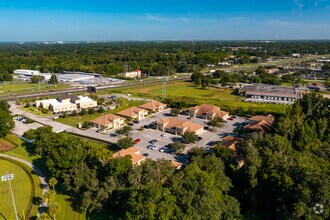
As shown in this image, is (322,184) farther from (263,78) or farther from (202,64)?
(202,64)

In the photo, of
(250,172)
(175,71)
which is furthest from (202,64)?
(250,172)

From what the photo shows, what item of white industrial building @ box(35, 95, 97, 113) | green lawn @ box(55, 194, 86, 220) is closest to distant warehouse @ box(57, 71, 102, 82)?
white industrial building @ box(35, 95, 97, 113)

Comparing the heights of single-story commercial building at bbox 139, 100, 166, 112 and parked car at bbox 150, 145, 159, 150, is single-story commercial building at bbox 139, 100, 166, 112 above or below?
above

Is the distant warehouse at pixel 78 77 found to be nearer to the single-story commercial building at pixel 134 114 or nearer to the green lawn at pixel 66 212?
the single-story commercial building at pixel 134 114

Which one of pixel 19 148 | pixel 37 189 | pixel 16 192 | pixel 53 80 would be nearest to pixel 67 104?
pixel 19 148

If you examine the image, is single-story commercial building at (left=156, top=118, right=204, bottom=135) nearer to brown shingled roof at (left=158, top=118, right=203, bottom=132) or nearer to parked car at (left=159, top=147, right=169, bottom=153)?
brown shingled roof at (left=158, top=118, right=203, bottom=132)

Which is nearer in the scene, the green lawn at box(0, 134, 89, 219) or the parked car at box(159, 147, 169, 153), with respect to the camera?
the green lawn at box(0, 134, 89, 219)

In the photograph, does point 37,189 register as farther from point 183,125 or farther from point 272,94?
point 272,94
